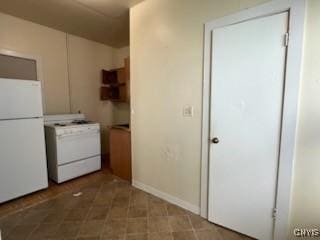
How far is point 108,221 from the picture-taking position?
198 centimetres

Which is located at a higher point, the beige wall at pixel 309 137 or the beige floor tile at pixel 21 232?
the beige wall at pixel 309 137

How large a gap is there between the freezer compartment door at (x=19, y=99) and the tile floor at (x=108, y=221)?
1257 millimetres

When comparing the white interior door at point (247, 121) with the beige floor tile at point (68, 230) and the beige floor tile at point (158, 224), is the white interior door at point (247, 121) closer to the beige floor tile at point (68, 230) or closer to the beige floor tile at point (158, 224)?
the beige floor tile at point (158, 224)

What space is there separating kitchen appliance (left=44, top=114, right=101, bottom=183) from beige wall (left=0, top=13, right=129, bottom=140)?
1.53 ft

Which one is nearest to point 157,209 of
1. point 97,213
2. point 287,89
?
point 97,213

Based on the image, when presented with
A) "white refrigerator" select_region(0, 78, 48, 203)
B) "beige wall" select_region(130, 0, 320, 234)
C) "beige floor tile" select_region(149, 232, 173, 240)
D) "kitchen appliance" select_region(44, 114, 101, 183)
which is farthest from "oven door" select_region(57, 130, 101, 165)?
"beige floor tile" select_region(149, 232, 173, 240)

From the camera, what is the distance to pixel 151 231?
182cm

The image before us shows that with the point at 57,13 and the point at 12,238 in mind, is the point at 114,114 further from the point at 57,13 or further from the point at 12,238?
the point at 12,238

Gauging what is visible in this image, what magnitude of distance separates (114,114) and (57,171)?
6.59 ft

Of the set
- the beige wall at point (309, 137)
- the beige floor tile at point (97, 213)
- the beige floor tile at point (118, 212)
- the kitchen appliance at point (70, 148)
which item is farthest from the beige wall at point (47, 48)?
the beige wall at point (309, 137)

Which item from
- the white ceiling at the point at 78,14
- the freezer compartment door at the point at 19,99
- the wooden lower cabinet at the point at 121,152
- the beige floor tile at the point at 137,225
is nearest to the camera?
the beige floor tile at the point at 137,225

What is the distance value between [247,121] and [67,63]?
3528mm

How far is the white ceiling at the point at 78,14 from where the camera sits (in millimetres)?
2418

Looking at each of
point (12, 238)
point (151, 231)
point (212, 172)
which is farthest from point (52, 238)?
point (212, 172)
